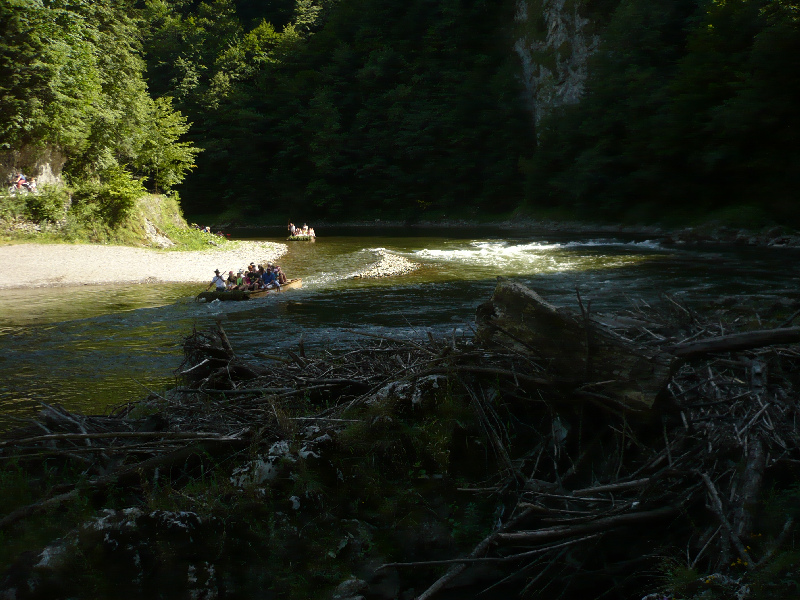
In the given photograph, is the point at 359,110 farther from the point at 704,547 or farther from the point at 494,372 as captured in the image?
the point at 704,547

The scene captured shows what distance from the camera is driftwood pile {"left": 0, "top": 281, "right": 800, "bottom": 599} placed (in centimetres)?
385

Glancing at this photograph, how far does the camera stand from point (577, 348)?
456 centimetres

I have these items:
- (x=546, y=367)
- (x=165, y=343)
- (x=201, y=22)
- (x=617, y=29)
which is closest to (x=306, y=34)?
→ (x=201, y=22)

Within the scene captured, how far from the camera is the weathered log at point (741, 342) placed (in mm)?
3697

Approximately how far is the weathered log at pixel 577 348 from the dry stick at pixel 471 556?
1.05 m

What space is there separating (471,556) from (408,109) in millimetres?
64505

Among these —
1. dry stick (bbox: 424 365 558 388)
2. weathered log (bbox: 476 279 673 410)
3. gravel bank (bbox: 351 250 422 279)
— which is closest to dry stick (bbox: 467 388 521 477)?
dry stick (bbox: 424 365 558 388)

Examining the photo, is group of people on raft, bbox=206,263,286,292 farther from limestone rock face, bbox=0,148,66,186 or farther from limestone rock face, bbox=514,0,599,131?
limestone rock face, bbox=514,0,599,131

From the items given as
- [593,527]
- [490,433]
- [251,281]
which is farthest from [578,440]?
[251,281]

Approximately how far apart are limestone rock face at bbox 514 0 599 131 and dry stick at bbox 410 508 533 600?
51.3 meters

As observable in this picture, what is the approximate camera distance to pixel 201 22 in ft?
286

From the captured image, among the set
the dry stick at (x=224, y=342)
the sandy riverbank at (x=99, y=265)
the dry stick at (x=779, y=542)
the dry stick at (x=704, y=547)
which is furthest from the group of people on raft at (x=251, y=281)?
the dry stick at (x=779, y=542)

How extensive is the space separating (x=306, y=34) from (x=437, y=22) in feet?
81.0

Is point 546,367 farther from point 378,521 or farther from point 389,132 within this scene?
point 389,132
